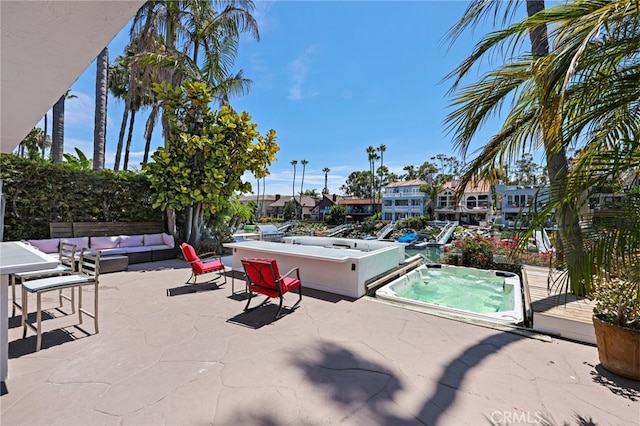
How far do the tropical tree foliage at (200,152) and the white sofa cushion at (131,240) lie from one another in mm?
1329

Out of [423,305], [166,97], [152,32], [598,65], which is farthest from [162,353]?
[152,32]

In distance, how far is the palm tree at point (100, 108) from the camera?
10309mm

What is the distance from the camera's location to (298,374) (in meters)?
3.05

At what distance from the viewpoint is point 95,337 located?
12.6ft

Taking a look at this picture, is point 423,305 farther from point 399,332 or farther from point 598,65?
point 598,65

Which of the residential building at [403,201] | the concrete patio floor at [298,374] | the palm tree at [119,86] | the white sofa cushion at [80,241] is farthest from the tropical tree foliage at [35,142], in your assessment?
the residential building at [403,201]

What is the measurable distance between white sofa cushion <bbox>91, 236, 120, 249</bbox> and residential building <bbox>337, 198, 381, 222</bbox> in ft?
151

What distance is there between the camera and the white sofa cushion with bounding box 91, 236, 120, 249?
8.52 metres

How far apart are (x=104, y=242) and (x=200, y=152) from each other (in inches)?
164

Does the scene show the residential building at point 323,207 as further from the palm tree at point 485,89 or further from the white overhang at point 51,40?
the white overhang at point 51,40

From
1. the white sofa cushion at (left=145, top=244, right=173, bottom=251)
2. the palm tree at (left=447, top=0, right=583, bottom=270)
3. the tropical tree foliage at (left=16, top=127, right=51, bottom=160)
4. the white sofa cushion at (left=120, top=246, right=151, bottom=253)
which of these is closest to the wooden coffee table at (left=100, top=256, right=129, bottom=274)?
the white sofa cushion at (left=120, top=246, right=151, bottom=253)

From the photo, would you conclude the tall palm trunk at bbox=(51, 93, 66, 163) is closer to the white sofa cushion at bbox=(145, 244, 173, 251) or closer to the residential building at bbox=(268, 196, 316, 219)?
the white sofa cushion at bbox=(145, 244, 173, 251)

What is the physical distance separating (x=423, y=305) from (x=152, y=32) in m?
13.4

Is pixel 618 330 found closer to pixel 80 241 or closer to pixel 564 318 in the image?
pixel 564 318
